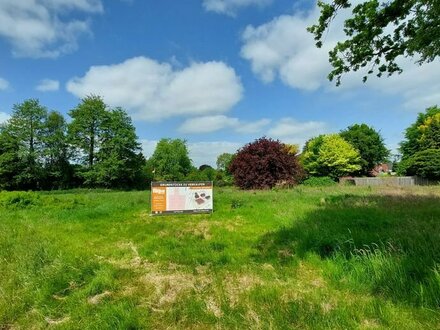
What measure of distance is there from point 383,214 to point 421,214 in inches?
37.0

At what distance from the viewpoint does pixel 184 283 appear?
5113mm

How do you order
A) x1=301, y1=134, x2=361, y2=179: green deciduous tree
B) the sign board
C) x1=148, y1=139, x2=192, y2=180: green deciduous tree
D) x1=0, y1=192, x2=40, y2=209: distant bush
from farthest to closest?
1. x1=148, y1=139, x2=192, y2=180: green deciduous tree
2. x1=301, y1=134, x2=361, y2=179: green deciduous tree
3. x1=0, y1=192, x2=40, y2=209: distant bush
4. the sign board

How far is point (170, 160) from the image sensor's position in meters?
74.9

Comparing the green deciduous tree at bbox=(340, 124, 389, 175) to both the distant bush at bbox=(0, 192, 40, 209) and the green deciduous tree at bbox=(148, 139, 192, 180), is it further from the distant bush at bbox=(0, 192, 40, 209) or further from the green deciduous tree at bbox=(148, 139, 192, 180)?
the distant bush at bbox=(0, 192, 40, 209)

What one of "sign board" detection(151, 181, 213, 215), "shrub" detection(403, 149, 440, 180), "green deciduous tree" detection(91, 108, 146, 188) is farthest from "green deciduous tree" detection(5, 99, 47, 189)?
"shrub" detection(403, 149, 440, 180)

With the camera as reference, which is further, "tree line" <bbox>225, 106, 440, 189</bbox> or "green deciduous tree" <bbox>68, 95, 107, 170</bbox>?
"green deciduous tree" <bbox>68, 95, 107, 170</bbox>

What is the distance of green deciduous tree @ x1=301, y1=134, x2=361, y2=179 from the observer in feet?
178

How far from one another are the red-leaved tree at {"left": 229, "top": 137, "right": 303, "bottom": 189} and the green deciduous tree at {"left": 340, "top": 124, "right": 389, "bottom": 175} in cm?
3802

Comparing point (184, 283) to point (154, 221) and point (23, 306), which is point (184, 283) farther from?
point (154, 221)

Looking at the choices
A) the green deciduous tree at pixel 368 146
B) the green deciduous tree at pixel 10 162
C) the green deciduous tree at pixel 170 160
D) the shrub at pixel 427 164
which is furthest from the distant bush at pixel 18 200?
the green deciduous tree at pixel 368 146

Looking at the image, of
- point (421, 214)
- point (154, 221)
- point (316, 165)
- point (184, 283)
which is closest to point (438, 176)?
point (316, 165)

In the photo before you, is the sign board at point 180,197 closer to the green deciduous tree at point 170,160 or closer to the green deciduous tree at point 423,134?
the green deciduous tree at point 423,134

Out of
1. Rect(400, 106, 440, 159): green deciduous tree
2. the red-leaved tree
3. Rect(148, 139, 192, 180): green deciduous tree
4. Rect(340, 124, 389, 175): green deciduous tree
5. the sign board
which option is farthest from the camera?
Rect(148, 139, 192, 180): green deciduous tree

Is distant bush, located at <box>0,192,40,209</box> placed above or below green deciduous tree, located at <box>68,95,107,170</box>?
below
